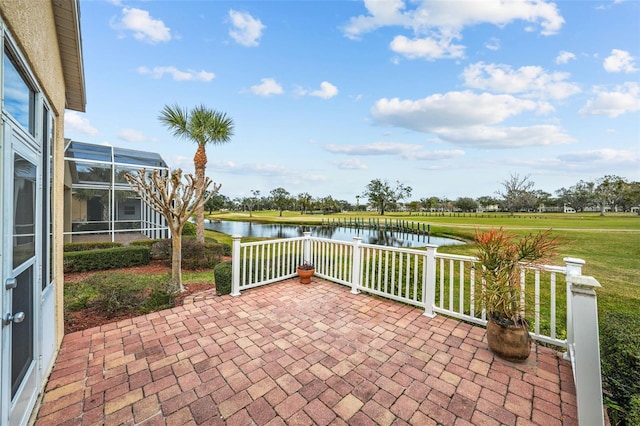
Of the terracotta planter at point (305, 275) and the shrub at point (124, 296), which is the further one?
the terracotta planter at point (305, 275)

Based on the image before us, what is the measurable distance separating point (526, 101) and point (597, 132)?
2.71 metres

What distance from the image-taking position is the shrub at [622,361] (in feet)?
6.16

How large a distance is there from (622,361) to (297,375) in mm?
2834

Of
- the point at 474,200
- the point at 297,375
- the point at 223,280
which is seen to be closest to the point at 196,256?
the point at 223,280

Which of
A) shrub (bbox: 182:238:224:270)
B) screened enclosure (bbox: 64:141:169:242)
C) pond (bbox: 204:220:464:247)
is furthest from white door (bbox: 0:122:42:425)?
pond (bbox: 204:220:464:247)

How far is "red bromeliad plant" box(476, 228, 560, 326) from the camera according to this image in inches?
101

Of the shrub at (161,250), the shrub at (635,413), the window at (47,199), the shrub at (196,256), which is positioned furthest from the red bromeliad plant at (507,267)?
the shrub at (161,250)

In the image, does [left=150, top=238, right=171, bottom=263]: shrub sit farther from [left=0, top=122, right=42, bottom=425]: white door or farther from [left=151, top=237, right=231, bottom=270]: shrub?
[left=0, top=122, right=42, bottom=425]: white door

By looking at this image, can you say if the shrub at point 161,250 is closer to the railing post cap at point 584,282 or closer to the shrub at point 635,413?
the railing post cap at point 584,282

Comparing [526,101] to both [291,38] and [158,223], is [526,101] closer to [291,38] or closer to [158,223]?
[291,38]

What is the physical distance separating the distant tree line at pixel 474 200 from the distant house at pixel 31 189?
43068mm

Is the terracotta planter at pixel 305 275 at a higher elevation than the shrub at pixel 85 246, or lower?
lower

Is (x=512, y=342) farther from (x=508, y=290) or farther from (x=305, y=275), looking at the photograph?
(x=305, y=275)

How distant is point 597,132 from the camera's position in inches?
355
